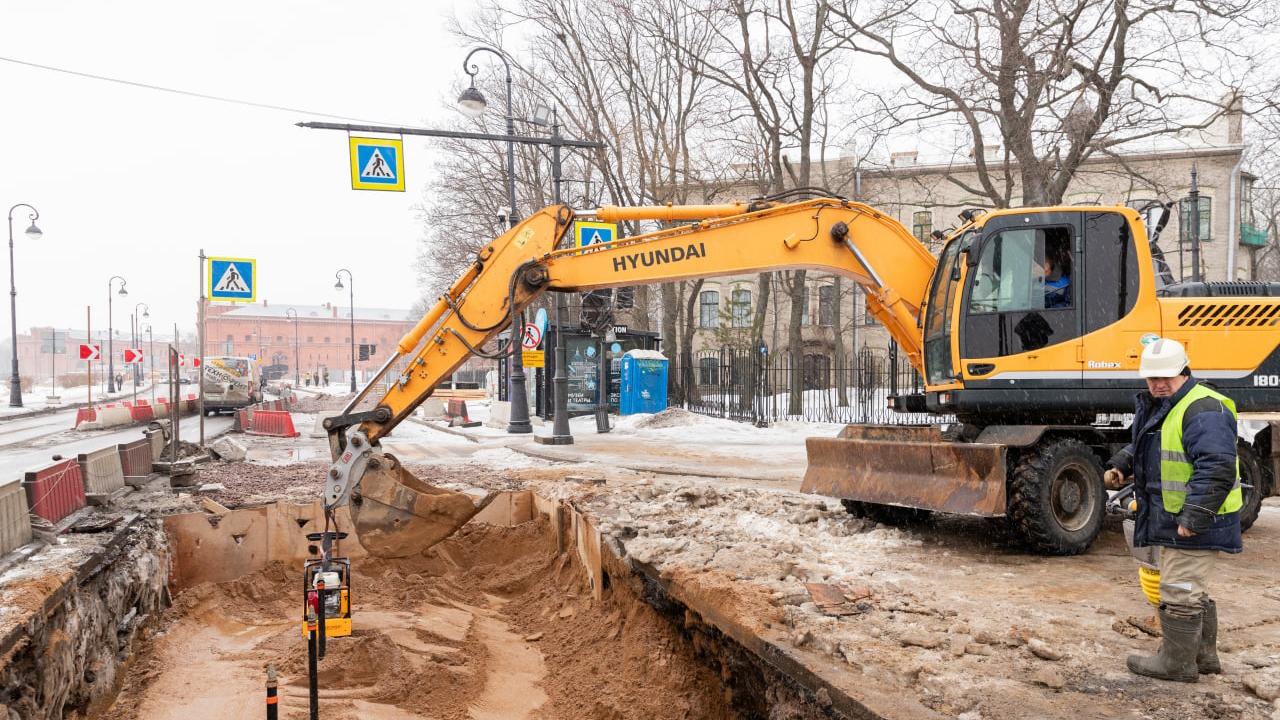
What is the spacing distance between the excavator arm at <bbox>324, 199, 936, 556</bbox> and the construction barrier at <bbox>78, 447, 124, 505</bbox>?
10.00 ft

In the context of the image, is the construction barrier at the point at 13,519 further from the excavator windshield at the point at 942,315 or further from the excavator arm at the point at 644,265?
the excavator windshield at the point at 942,315

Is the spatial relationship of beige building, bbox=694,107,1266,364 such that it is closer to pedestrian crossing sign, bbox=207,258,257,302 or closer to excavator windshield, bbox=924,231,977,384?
pedestrian crossing sign, bbox=207,258,257,302

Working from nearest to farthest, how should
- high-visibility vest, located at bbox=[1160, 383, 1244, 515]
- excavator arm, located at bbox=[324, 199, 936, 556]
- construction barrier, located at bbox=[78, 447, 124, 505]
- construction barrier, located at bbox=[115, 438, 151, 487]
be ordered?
high-visibility vest, located at bbox=[1160, 383, 1244, 515] → excavator arm, located at bbox=[324, 199, 936, 556] → construction barrier, located at bbox=[78, 447, 124, 505] → construction barrier, located at bbox=[115, 438, 151, 487]

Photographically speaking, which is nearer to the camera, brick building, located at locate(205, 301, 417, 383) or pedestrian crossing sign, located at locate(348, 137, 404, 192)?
pedestrian crossing sign, located at locate(348, 137, 404, 192)

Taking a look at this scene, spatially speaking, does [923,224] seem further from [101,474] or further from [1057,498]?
[101,474]

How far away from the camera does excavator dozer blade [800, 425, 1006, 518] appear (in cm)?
705

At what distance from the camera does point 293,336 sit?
355 feet

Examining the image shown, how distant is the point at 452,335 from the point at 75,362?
155m

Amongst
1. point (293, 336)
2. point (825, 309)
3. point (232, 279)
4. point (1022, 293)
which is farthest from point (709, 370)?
point (293, 336)

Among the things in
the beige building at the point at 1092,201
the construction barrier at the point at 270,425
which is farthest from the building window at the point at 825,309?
the construction barrier at the point at 270,425

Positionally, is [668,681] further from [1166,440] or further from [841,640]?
[1166,440]

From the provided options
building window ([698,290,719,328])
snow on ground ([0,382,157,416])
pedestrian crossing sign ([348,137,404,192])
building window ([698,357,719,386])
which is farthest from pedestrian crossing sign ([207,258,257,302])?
building window ([698,290,719,328])

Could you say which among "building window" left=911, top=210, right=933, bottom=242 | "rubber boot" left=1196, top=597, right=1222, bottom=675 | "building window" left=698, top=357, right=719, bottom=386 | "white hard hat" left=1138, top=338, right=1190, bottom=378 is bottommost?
"rubber boot" left=1196, top=597, right=1222, bottom=675

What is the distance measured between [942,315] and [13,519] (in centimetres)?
743
